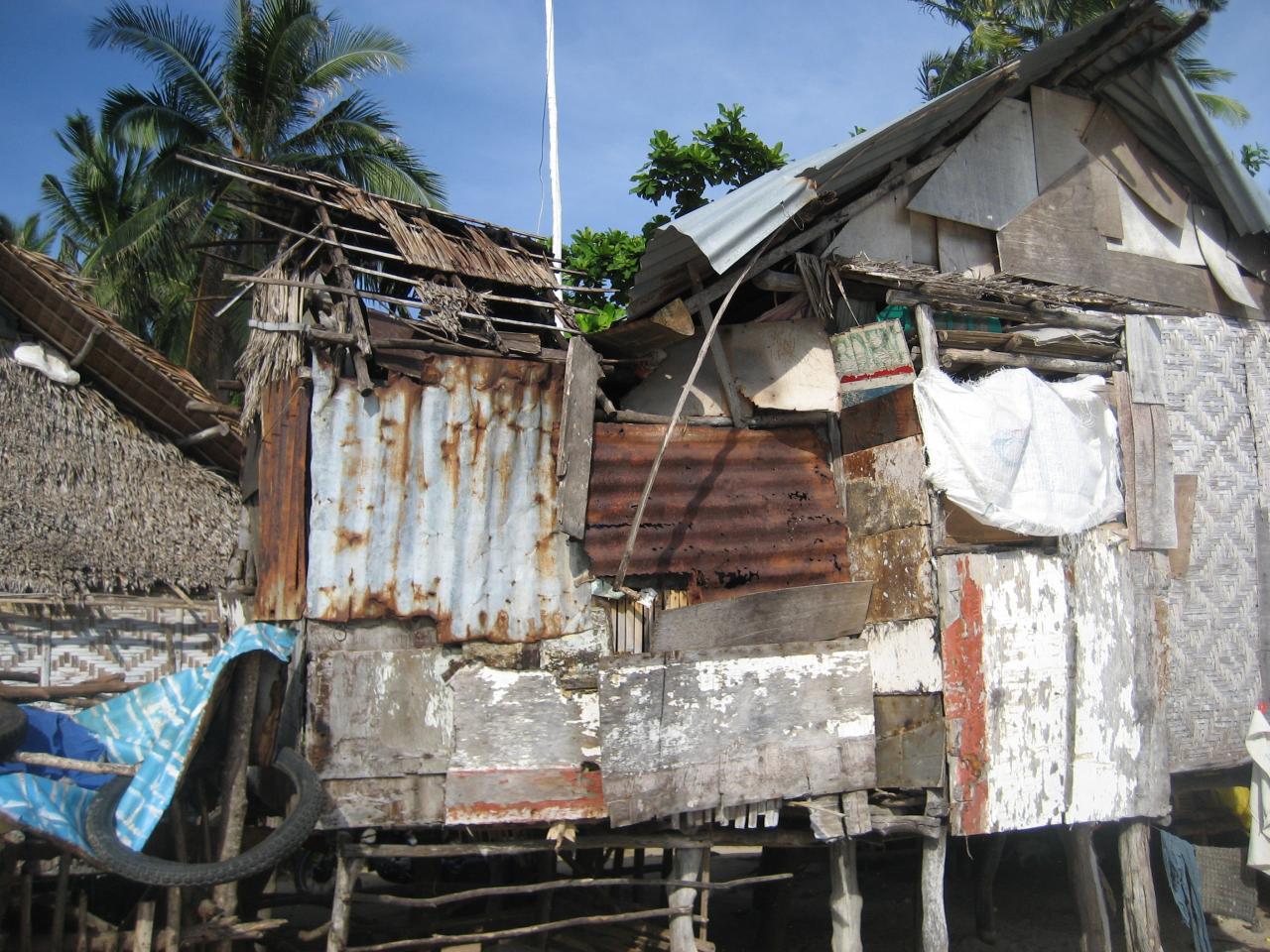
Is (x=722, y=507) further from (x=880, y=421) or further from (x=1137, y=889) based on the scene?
(x=1137, y=889)

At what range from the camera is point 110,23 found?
1427cm

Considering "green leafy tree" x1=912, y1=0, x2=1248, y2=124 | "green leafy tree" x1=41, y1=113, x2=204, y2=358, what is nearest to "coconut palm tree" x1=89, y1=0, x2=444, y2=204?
"green leafy tree" x1=41, y1=113, x2=204, y2=358

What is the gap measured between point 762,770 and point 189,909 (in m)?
3.18

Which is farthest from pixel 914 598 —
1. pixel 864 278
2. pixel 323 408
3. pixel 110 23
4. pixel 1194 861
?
pixel 110 23

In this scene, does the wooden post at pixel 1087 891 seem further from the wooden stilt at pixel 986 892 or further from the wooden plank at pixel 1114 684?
the wooden stilt at pixel 986 892

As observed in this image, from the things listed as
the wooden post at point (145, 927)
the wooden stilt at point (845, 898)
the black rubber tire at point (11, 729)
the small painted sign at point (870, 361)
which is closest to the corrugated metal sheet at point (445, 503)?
the black rubber tire at point (11, 729)

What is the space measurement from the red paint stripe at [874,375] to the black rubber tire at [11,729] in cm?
495

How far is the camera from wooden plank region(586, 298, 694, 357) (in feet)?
20.3

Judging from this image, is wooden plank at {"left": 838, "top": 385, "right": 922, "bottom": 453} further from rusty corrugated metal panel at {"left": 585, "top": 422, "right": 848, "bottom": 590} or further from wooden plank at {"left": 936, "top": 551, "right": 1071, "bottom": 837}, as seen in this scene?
wooden plank at {"left": 936, "top": 551, "right": 1071, "bottom": 837}

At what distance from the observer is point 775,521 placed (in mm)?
6441

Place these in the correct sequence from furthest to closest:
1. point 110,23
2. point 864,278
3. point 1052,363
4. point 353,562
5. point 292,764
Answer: point 110,23
point 1052,363
point 864,278
point 353,562
point 292,764

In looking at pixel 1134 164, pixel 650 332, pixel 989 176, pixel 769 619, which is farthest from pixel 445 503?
pixel 1134 164

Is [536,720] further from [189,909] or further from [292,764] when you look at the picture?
[189,909]

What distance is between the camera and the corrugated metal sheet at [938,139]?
5930 millimetres
